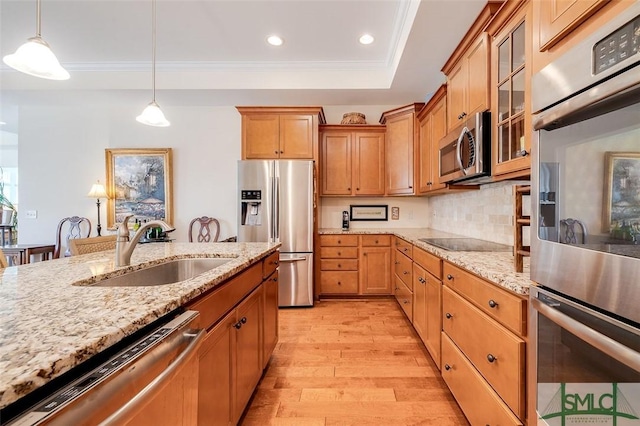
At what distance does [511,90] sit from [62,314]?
2.15 m

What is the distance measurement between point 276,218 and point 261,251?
1495mm

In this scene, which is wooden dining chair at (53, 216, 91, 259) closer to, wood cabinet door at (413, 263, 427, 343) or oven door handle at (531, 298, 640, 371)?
wood cabinet door at (413, 263, 427, 343)

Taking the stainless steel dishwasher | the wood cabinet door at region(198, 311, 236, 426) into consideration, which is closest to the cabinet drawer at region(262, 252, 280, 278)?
the wood cabinet door at region(198, 311, 236, 426)

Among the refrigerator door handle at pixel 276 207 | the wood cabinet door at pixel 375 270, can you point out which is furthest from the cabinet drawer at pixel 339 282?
the refrigerator door handle at pixel 276 207

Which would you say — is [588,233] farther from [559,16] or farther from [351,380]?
[351,380]

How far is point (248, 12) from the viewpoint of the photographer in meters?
2.50

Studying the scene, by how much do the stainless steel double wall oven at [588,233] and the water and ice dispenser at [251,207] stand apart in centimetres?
279

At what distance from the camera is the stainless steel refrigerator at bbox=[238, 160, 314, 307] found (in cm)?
330

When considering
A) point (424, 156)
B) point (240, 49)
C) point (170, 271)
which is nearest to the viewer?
point (170, 271)

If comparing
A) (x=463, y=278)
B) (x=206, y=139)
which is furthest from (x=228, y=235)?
(x=463, y=278)

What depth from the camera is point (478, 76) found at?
6.19 feet

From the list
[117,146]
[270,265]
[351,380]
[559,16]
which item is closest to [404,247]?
[351,380]

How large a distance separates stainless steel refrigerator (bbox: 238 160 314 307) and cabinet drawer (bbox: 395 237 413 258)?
1.05m

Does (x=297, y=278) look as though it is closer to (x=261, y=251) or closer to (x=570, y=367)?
(x=261, y=251)
